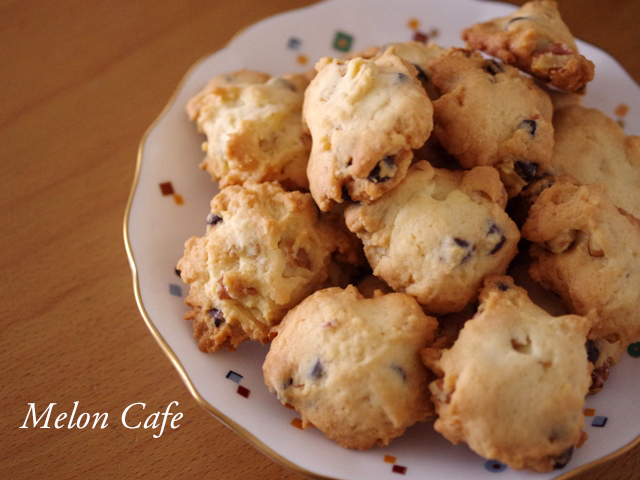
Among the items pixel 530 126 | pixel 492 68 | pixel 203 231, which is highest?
pixel 492 68

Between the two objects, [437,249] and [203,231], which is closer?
[437,249]

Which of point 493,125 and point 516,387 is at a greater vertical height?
point 493,125

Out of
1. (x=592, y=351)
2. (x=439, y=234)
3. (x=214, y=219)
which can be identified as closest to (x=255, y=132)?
(x=214, y=219)

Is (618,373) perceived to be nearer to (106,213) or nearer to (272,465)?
(272,465)

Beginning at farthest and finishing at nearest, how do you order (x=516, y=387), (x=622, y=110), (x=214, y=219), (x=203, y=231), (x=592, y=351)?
(x=622, y=110) → (x=203, y=231) → (x=214, y=219) → (x=592, y=351) → (x=516, y=387)

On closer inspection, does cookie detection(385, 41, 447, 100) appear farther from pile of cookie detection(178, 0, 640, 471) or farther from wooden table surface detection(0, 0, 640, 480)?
wooden table surface detection(0, 0, 640, 480)

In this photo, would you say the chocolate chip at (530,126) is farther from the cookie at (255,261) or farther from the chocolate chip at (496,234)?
the cookie at (255,261)

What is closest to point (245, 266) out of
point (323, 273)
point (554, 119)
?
point (323, 273)

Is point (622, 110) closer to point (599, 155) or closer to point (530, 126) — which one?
point (599, 155)
